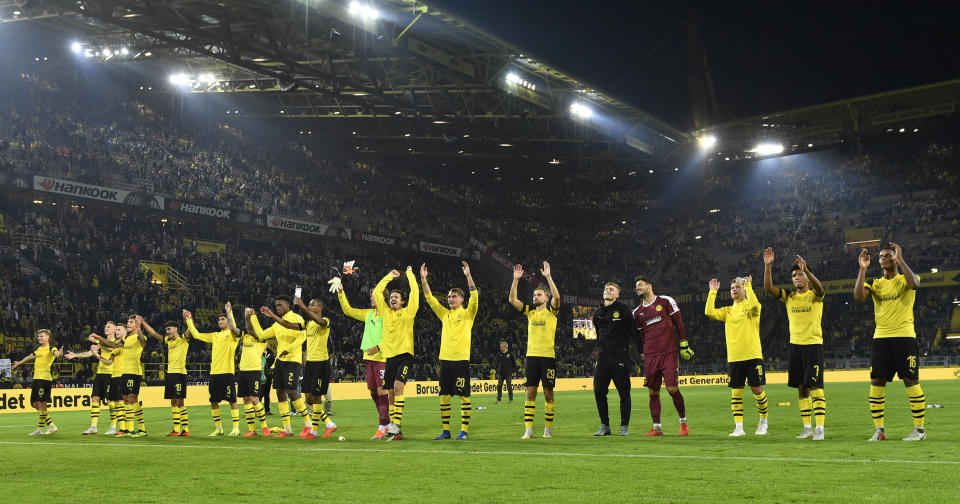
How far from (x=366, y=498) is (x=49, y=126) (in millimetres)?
39224

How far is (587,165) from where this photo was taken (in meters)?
60.6

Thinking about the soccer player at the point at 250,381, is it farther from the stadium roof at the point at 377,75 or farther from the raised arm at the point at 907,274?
the stadium roof at the point at 377,75

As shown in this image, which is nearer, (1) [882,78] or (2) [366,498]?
(2) [366,498]

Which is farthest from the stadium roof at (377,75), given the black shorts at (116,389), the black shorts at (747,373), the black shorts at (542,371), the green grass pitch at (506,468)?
the black shorts at (747,373)

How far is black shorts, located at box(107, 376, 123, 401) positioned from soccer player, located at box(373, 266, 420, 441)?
650cm

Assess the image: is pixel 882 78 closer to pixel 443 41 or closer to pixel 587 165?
pixel 587 165

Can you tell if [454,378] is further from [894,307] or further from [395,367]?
[894,307]

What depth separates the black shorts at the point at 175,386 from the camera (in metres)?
16.8

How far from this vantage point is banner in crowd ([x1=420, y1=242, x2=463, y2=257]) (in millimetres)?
53156

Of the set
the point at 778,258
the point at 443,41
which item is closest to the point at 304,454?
the point at 443,41

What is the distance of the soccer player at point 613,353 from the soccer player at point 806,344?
2.52 m

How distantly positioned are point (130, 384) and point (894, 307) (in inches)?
546

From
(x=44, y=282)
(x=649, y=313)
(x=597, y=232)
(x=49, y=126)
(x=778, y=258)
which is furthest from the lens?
(x=597, y=232)

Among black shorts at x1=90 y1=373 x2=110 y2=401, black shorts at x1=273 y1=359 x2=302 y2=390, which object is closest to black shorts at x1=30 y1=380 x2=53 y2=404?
black shorts at x1=90 y1=373 x2=110 y2=401
